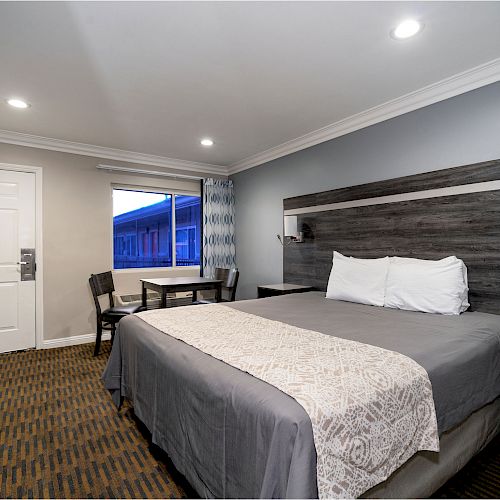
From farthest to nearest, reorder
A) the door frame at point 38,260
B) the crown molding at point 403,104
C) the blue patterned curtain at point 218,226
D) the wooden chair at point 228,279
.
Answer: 1. the blue patterned curtain at point 218,226
2. the wooden chair at point 228,279
3. the door frame at point 38,260
4. the crown molding at point 403,104

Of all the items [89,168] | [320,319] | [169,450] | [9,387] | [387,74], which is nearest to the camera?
[169,450]

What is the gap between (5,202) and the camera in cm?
382

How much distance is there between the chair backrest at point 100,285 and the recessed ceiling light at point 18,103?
68.9 inches

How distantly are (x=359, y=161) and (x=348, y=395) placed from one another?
2.76 metres

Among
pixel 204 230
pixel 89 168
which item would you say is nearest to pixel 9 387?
pixel 89 168

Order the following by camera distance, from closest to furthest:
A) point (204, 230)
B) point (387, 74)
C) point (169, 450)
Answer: point (169, 450) < point (387, 74) < point (204, 230)

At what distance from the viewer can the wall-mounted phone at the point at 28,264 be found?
12.9 ft

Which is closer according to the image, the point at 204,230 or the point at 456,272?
the point at 456,272

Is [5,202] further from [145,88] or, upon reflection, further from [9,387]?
[145,88]

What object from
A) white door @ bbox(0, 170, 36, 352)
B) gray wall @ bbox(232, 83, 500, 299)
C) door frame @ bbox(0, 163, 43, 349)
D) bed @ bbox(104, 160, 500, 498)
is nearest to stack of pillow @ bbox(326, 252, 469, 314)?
bed @ bbox(104, 160, 500, 498)

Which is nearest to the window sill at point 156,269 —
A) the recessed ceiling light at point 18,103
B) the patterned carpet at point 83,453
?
the patterned carpet at point 83,453

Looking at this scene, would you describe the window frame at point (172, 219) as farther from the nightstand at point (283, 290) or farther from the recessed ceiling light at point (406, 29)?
the recessed ceiling light at point (406, 29)

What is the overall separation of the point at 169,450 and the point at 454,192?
106 inches

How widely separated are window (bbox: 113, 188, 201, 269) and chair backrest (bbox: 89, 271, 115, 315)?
526 mm
